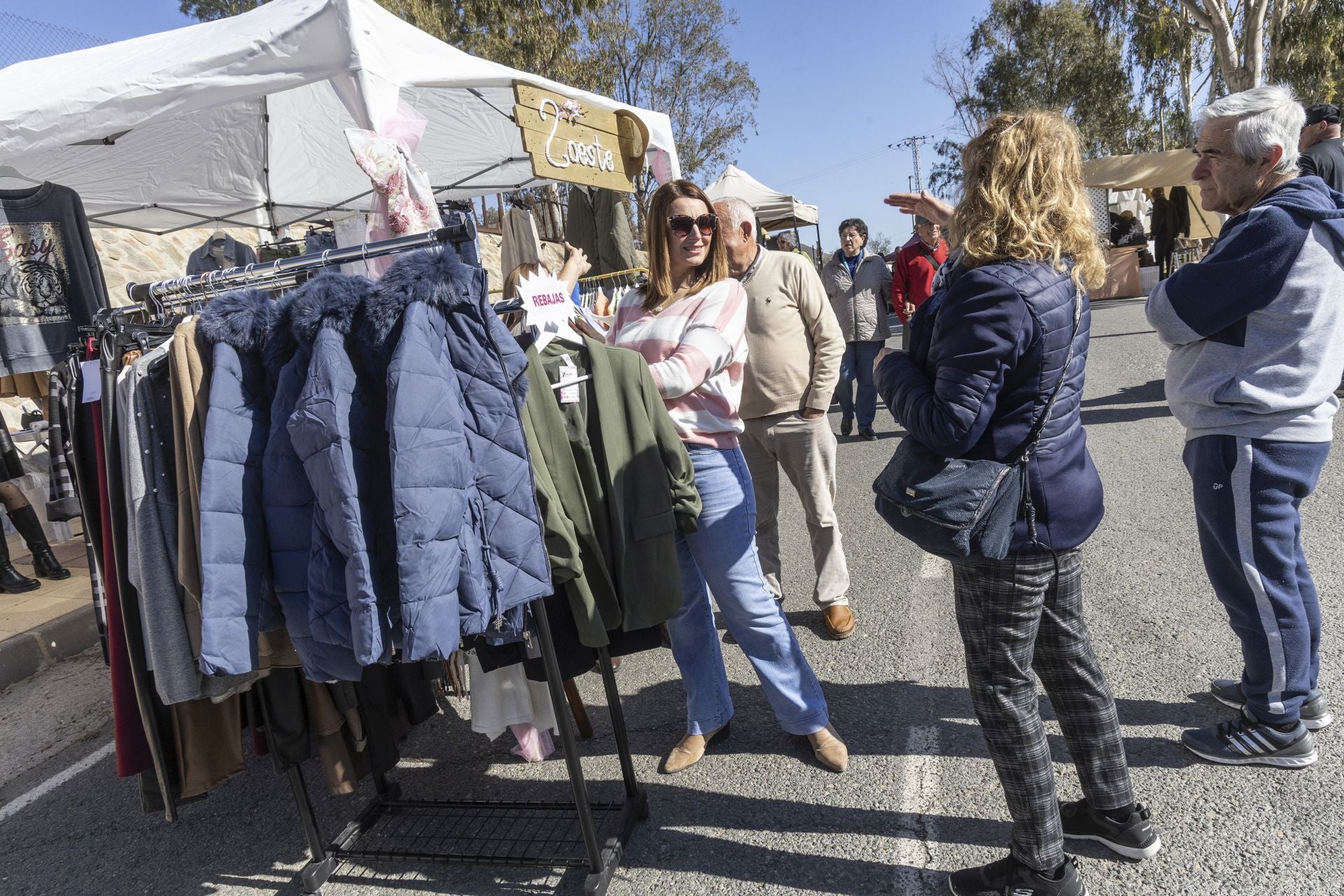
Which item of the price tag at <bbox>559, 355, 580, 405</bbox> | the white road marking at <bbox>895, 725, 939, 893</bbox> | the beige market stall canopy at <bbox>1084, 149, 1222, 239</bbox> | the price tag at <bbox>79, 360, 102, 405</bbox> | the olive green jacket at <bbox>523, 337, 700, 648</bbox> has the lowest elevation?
the white road marking at <bbox>895, 725, 939, 893</bbox>

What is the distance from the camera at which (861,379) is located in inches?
308

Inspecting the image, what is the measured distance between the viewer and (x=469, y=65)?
15.1 feet

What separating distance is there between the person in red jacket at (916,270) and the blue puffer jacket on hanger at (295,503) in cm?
579

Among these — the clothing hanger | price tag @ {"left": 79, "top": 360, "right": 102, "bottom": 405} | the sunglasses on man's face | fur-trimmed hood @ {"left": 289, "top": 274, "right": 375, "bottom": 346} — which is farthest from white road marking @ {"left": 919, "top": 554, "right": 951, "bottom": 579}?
the clothing hanger

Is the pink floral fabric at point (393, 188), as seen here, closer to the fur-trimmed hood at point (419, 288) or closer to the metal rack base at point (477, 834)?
the fur-trimmed hood at point (419, 288)

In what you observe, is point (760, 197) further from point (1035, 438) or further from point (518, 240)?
point (1035, 438)

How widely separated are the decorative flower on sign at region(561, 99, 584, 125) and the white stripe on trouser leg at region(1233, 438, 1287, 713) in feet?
10.7

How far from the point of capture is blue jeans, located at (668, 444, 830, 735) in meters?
2.73

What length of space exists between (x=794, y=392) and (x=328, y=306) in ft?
7.54

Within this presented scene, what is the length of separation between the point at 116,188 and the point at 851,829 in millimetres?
7829

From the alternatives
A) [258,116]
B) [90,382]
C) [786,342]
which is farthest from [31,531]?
[786,342]

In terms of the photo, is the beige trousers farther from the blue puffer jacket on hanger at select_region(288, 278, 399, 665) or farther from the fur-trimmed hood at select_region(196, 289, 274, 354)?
the fur-trimmed hood at select_region(196, 289, 274, 354)

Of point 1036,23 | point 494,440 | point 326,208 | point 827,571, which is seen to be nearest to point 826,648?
point 827,571

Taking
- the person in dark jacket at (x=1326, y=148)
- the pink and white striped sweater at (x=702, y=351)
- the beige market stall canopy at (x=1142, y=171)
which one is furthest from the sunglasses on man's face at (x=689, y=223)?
the beige market stall canopy at (x=1142, y=171)
